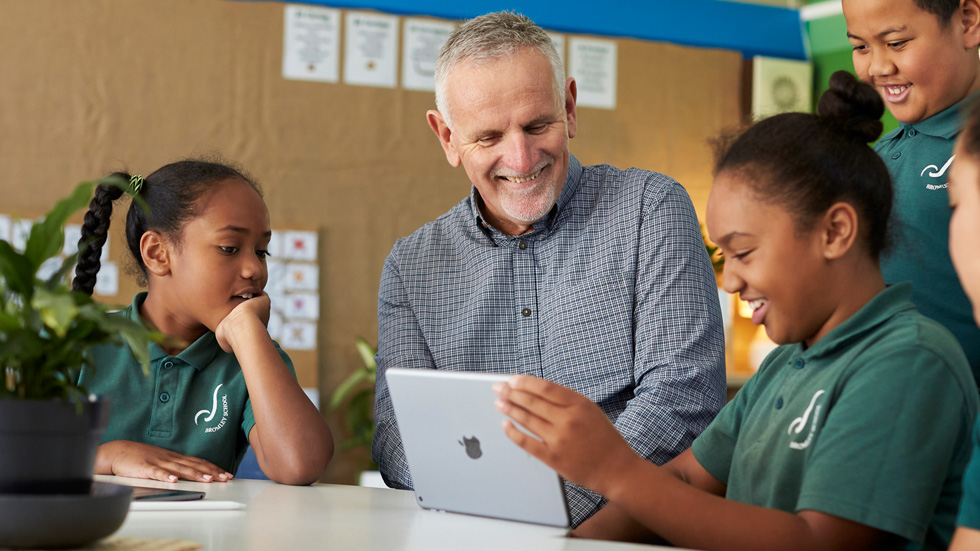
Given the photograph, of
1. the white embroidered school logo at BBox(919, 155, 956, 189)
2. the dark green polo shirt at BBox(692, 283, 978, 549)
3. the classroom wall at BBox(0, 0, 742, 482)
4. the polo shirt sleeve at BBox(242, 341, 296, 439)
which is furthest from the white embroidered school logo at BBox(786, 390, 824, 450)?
the classroom wall at BBox(0, 0, 742, 482)

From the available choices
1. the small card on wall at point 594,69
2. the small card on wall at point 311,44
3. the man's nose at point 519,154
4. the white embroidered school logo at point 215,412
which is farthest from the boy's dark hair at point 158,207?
the small card on wall at point 594,69

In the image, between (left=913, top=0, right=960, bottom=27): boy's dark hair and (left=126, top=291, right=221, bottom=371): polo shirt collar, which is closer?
(left=913, top=0, right=960, bottom=27): boy's dark hair

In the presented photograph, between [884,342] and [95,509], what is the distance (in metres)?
0.83

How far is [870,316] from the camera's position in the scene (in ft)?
3.58

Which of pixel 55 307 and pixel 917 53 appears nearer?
pixel 55 307

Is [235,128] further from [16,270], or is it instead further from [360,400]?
[16,270]

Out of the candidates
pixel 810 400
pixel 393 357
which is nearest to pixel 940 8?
pixel 810 400

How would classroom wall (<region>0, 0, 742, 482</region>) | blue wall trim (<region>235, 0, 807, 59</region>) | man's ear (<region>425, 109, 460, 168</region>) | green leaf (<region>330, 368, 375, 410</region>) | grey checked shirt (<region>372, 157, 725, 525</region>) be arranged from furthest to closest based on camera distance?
blue wall trim (<region>235, 0, 807, 59</region>) → green leaf (<region>330, 368, 375, 410</region>) → classroom wall (<region>0, 0, 742, 482</region>) → man's ear (<region>425, 109, 460, 168</region>) → grey checked shirt (<region>372, 157, 725, 525</region>)

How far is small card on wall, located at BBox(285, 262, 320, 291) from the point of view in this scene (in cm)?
355

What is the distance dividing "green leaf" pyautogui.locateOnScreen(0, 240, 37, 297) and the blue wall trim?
9.84ft

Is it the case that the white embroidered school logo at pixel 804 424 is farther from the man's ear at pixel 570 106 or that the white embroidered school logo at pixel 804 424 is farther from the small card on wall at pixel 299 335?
the small card on wall at pixel 299 335

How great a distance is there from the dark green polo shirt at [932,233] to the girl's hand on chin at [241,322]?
3.55 ft

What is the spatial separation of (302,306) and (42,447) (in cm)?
277

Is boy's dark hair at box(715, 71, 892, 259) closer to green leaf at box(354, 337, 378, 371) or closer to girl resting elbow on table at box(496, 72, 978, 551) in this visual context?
girl resting elbow on table at box(496, 72, 978, 551)
